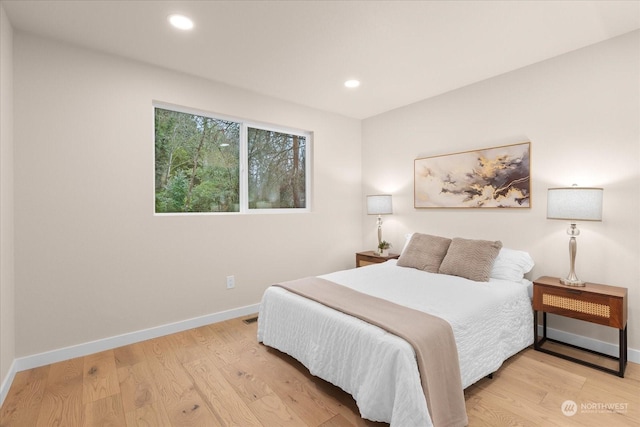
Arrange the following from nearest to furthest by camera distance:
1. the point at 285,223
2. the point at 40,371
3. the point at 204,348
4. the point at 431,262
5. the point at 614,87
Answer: the point at 40,371 < the point at 614,87 < the point at 204,348 < the point at 431,262 < the point at 285,223

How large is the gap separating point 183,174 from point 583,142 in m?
3.62

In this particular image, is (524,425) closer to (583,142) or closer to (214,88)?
(583,142)

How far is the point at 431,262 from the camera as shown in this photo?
3033mm

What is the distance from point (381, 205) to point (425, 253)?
101 cm

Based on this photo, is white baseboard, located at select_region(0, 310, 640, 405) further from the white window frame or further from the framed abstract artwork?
the framed abstract artwork

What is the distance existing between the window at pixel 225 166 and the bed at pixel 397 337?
4.47ft

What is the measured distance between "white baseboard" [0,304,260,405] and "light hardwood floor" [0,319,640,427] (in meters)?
0.06

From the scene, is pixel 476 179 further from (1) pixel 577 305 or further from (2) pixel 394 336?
(2) pixel 394 336

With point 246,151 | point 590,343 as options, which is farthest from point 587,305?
point 246,151

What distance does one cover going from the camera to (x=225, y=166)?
3408mm

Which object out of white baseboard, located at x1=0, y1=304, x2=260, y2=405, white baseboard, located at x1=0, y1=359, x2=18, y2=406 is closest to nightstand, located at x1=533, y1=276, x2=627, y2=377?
white baseboard, located at x1=0, y1=304, x2=260, y2=405

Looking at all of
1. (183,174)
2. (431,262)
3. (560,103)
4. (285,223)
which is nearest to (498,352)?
(431,262)

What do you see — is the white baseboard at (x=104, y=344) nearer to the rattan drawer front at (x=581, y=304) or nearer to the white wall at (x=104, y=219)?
the white wall at (x=104, y=219)

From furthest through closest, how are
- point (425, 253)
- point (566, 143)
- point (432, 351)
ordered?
point (425, 253) < point (566, 143) < point (432, 351)
